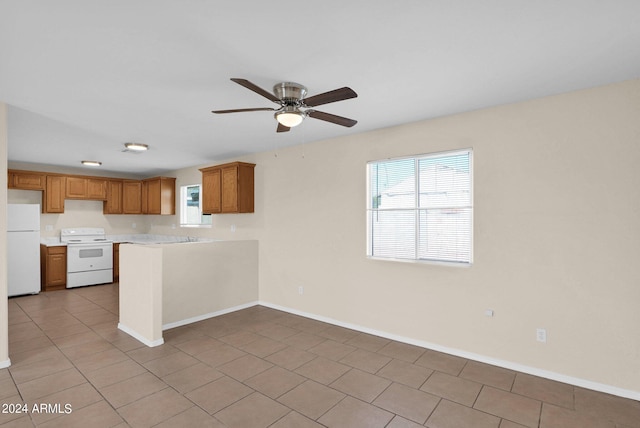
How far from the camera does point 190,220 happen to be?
6973mm

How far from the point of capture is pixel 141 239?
7777 mm

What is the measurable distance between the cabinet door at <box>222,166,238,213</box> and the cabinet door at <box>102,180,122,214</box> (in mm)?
3563

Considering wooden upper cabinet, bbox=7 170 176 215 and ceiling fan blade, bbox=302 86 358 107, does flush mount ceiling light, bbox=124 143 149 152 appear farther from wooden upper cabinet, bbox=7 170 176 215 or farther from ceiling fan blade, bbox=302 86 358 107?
ceiling fan blade, bbox=302 86 358 107

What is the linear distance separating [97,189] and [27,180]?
115 cm

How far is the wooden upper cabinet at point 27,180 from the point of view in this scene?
601cm

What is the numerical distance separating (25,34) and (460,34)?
256 cm

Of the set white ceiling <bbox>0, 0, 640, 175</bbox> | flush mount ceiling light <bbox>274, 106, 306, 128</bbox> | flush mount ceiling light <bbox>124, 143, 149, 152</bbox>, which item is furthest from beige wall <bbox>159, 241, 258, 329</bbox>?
flush mount ceiling light <bbox>274, 106, 306, 128</bbox>

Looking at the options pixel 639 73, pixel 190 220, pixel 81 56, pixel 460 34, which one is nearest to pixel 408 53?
pixel 460 34

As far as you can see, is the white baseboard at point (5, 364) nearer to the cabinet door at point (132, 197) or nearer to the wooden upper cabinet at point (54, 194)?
the wooden upper cabinet at point (54, 194)

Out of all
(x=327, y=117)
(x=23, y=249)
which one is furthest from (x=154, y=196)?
(x=327, y=117)

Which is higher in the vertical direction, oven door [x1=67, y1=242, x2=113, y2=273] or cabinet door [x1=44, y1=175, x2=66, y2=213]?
cabinet door [x1=44, y1=175, x2=66, y2=213]

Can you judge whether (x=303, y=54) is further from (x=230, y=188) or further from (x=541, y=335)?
(x=230, y=188)

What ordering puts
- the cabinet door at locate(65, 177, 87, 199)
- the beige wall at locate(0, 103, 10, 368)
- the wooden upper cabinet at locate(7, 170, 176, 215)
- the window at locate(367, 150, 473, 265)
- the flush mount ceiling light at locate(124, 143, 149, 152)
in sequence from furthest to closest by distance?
the cabinet door at locate(65, 177, 87, 199) < the wooden upper cabinet at locate(7, 170, 176, 215) < the flush mount ceiling light at locate(124, 143, 149, 152) < the window at locate(367, 150, 473, 265) < the beige wall at locate(0, 103, 10, 368)

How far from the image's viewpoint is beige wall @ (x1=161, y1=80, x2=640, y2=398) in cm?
260
